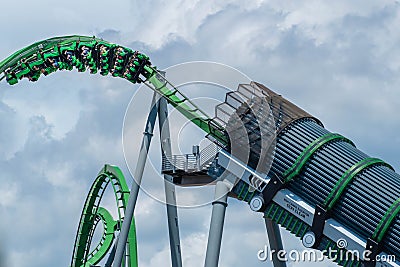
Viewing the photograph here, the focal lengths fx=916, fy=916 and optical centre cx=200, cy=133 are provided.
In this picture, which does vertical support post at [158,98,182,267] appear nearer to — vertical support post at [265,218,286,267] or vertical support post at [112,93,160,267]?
vertical support post at [112,93,160,267]

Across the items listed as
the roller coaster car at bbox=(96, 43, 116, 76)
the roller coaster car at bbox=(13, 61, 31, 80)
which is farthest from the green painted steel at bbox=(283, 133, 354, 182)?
the roller coaster car at bbox=(13, 61, 31, 80)

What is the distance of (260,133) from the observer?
32.1m

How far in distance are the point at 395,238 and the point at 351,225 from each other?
1.53 m

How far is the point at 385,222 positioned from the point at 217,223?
587 cm

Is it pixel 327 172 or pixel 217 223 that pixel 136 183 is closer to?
pixel 217 223

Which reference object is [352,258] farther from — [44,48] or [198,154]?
[44,48]

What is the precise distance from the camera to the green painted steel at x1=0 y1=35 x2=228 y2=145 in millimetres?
34719

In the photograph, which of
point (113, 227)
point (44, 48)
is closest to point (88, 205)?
point (113, 227)

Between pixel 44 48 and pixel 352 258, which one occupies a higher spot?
pixel 44 48

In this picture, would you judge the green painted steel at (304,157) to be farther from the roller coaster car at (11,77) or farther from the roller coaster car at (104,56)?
the roller coaster car at (11,77)

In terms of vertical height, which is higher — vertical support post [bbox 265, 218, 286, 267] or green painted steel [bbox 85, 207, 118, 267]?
green painted steel [bbox 85, 207, 118, 267]

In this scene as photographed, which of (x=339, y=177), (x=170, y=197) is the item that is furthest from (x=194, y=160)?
(x=339, y=177)

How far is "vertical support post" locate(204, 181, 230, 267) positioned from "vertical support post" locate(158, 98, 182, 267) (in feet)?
9.56

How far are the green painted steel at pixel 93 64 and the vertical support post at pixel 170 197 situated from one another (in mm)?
943
